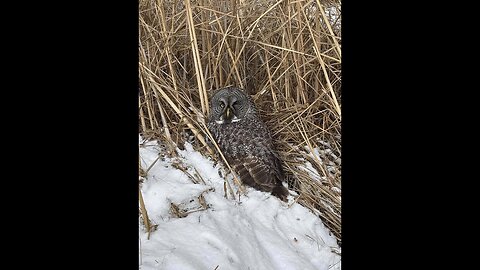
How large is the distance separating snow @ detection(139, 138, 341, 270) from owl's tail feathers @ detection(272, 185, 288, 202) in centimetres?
2

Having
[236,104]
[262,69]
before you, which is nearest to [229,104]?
[236,104]

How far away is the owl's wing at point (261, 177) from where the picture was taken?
1.32 m

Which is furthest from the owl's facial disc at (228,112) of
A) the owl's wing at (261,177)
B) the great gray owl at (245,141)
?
the owl's wing at (261,177)

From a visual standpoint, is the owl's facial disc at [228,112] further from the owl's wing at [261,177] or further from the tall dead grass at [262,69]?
the owl's wing at [261,177]

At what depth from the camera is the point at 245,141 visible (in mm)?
1429

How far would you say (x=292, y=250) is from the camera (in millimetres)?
1194

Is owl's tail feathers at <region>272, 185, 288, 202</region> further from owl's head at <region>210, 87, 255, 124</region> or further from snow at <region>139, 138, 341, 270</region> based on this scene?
owl's head at <region>210, 87, 255, 124</region>

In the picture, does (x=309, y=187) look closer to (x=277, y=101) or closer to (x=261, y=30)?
(x=277, y=101)

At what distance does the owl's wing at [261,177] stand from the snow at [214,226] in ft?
0.07

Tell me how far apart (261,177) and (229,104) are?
22 cm
